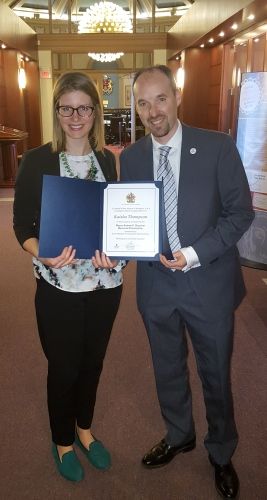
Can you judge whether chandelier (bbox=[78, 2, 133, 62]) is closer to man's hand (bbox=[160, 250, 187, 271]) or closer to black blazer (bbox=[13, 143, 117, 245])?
black blazer (bbox=[13, 143, 117, 245])

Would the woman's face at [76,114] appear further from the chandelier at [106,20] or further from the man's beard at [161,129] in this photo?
the chandelier at [106,20]

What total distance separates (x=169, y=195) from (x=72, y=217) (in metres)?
0.36

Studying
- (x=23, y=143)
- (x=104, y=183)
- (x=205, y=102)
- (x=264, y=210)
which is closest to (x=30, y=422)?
(x=104, y=183)

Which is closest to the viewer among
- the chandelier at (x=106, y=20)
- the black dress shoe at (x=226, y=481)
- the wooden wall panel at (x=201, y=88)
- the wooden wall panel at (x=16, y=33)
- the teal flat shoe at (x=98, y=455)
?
the black dress shoe at (x=226, y=481)

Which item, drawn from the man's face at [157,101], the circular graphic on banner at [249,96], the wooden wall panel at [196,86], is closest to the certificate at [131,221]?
the man's face at [157,101]

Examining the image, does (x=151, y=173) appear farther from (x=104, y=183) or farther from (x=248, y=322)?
(x=248, y=322)

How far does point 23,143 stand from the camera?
11328 mm

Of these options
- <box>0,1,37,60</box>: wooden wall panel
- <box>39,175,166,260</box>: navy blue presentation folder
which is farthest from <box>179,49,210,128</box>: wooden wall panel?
<box>39,175,166,260</box>: navy blue presentation folder

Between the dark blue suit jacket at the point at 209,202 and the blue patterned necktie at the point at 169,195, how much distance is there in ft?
0.07

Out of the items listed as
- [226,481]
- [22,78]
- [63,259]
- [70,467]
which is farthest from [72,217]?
[22,78]

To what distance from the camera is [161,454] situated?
1844 mm

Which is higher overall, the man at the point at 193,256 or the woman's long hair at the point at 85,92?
the woman's long hair at the point at 85,92

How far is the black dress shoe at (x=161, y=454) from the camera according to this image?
1831mm

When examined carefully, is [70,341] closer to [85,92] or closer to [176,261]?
[176,261]
